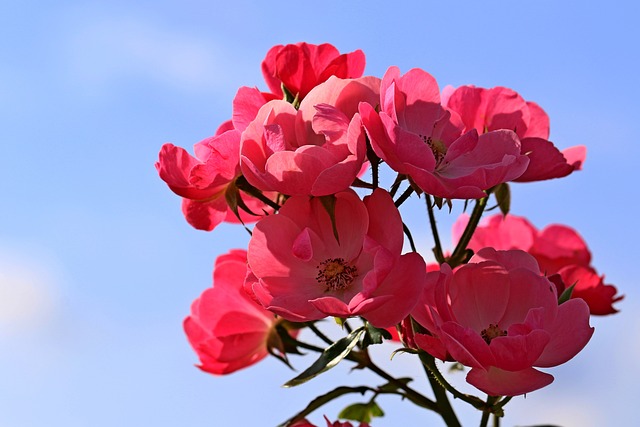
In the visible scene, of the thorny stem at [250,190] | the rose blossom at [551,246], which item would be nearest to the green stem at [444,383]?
the thorny stem at [250,190]

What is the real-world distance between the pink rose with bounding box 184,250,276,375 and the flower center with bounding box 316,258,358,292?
14.5 inches

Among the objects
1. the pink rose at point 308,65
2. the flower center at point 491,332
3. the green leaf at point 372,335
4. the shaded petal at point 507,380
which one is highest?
the pink rose at point 308,65

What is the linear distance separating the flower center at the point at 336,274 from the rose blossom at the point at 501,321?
0.12 meters

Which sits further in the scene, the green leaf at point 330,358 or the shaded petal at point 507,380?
the green leaf at point 330,358

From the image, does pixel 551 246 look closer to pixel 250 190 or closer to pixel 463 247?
pixel 463 247

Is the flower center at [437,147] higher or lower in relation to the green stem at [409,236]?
higher

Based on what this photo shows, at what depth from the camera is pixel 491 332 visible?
4.52ft

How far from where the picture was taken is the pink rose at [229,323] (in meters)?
1.71

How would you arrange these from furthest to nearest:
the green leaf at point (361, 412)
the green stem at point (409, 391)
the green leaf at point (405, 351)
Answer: the green leaf at point (361, 412), the green stem at point (409, 391), the green leaf at point (405, 351)

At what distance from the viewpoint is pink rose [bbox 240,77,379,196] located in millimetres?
1228

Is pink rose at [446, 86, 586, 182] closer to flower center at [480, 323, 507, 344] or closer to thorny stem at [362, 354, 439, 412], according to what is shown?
flower center at [480, 323, 507, 344]

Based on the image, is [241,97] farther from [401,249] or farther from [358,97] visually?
[401,249]

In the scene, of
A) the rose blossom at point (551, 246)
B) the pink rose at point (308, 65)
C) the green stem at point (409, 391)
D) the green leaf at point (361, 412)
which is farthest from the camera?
the rose blossom at point (551, 246)

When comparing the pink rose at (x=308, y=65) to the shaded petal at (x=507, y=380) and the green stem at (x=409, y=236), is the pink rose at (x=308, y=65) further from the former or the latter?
the shaded petal at (x=507, y=380)
